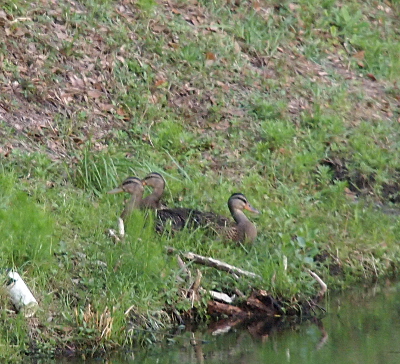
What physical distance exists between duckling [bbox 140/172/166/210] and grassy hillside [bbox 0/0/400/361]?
0.37 meters

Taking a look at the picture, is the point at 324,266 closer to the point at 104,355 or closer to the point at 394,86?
the point at 104,355

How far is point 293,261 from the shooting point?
413 inches

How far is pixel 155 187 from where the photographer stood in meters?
11.3

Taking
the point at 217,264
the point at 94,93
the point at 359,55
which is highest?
the point at 217,264

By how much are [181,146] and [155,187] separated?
67.5 inches

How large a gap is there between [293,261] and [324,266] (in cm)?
67

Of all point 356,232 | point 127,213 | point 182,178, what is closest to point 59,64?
point 182,178

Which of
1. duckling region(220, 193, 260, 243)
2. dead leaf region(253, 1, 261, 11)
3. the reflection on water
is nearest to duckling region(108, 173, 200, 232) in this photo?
duckling region(220, 193, 260, 243)

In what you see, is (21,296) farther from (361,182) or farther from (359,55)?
(359,55)

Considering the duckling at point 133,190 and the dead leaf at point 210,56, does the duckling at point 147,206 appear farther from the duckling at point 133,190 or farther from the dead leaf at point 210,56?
the dead leaf at point 210,56

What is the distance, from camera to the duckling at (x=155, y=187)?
11266 mm

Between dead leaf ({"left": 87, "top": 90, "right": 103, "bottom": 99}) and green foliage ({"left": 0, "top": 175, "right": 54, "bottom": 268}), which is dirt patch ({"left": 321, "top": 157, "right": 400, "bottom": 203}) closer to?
dead leaf ({"left": 87, "top": 90, "right": 103, "bottom": 99})

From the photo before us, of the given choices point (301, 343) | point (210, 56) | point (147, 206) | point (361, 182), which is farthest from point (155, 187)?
point (210, 56)

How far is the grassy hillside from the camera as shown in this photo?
946 centimetres
